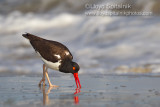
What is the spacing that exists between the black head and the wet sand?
0.28 metres

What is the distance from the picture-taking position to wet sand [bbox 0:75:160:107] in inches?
198

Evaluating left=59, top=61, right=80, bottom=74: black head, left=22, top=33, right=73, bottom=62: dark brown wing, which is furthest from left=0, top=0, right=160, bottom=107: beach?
left=22, top=33, right=73, bottom=62: dark brown wing

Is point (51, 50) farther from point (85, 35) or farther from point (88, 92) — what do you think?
point (85, 35)

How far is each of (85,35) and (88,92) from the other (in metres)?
7.55

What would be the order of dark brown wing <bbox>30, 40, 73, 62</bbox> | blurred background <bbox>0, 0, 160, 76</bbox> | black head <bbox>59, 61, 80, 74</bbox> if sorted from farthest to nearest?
blurred background <bbox>0, 0, 160, 76</bbox> < dark brown wing <bbox>30, 40, 73, 62</bbox> < black head <bbox>59, 61, 80, 74</bbox>

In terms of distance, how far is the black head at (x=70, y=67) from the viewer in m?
7.29

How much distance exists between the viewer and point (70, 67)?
738cm

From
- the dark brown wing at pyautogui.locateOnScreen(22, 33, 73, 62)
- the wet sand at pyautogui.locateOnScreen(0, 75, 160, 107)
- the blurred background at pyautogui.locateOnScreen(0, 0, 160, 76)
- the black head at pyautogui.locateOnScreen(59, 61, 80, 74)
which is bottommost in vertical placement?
the wet sand at pyautogui.locateOnScreen(0, 75, 160, 107)

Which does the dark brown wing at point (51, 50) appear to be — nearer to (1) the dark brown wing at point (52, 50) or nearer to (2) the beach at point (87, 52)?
(1) the dark brown wing at point (52, 50)

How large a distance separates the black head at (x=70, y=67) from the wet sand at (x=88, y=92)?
28 cm

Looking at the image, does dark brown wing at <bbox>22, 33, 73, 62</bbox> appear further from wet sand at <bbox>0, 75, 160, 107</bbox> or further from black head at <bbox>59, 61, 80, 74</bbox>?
wet sand at <bbox>0, 75, 160, 107</bbox>

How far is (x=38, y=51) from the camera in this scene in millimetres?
7906

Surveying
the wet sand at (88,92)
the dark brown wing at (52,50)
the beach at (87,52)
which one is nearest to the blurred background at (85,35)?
the beach at (87,52)

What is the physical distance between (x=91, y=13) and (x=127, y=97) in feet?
32.5
